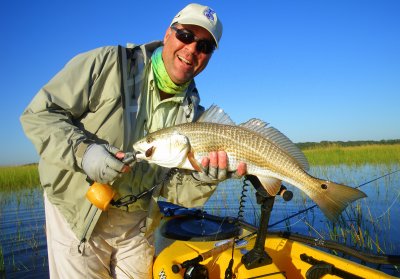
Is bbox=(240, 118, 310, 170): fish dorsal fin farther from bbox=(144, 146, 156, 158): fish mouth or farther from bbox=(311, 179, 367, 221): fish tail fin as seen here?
bbox=(144, 146, 156, 158): fish mouth

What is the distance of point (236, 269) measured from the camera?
3.24 meters

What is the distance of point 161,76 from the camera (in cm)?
355

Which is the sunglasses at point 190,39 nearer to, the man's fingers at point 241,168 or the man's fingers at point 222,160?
the man's fingers at point 222,160

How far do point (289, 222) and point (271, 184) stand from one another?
530 centimetres

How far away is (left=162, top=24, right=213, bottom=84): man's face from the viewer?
11.6ft

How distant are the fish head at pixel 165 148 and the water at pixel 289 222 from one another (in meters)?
2.07

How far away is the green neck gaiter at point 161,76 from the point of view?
11.6 feet

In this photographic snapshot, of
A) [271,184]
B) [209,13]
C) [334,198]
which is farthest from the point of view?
[209,13]

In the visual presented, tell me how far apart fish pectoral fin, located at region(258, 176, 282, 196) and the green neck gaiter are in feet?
4.30

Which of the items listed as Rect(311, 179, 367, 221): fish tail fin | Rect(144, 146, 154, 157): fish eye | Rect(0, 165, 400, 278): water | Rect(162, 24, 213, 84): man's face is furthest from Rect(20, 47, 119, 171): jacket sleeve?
Rect(0, 165, 400, 278): water

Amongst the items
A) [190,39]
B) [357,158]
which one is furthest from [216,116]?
[357,158]

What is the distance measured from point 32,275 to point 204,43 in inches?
216

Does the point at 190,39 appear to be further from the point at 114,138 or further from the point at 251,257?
the point at 251,257

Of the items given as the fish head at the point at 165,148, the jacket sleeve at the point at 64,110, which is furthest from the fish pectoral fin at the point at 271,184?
the jacket sleeve at the point at 64,110
